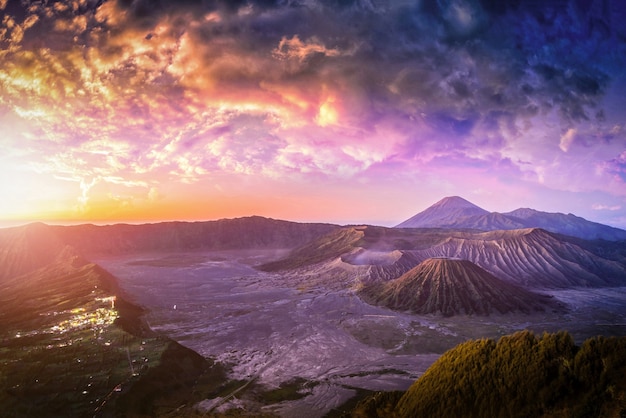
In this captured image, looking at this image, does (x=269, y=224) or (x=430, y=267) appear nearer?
(x=430, y=267)

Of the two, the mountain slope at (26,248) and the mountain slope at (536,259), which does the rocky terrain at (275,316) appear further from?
the mountain slope at (26,248)

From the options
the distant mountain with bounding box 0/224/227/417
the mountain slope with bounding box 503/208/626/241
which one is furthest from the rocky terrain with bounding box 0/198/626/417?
the mountain slope with bounding box 503/208/626/241

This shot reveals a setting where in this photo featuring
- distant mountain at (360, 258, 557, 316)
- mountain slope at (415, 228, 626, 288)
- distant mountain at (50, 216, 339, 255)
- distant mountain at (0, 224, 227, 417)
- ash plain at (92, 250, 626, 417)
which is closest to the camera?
distant mountain at (0, 224, 227, 417)

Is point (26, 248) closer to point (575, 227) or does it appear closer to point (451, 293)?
point (451, 293)

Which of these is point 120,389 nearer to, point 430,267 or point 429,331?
point 429,331

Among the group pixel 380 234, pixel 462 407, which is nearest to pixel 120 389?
pixel 462 407

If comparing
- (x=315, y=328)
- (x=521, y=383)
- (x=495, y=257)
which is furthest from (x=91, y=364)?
(x=495, y=257)

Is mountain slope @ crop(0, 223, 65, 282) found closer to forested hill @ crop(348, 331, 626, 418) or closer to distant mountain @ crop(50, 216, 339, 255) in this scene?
distant mountain @ crop(50, 216, 339, 255)
